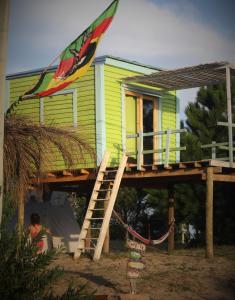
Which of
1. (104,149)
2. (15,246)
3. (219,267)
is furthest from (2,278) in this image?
(104,149)

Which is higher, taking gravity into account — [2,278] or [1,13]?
[1,13]

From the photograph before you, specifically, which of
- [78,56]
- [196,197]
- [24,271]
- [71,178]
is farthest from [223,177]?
[24,271]

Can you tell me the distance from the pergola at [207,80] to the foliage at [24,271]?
9.17 metres

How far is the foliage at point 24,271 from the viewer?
7688 millimetres

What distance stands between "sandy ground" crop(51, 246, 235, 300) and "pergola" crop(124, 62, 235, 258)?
1113 millimetres

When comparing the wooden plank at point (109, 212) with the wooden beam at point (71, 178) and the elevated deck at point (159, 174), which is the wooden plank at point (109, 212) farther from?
the wooden beam at point (71, 178)

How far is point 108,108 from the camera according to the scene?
61.2 ft

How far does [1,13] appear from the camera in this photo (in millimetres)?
8977

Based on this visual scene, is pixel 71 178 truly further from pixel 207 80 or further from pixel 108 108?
pixel 207 80

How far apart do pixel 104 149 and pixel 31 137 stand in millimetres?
2582

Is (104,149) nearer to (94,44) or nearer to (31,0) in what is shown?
(94,44)

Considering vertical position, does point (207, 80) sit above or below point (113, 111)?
above

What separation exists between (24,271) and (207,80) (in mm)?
12750

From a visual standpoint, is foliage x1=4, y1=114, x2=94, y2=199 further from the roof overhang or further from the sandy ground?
the roof overhang
